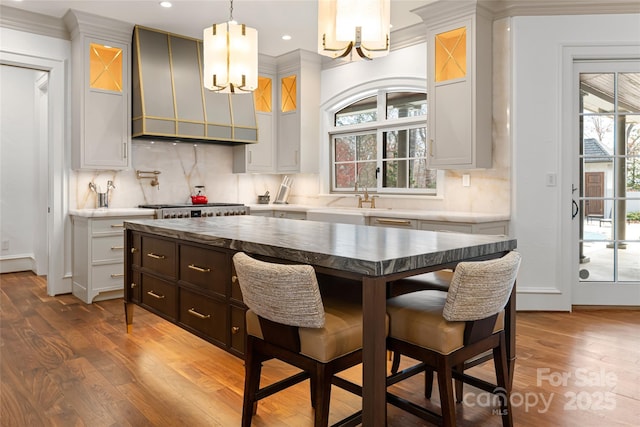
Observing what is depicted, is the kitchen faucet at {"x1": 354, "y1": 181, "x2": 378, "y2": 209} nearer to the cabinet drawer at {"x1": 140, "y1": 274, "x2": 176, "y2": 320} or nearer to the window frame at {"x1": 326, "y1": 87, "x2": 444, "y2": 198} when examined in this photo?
the window frame at {"x1": 326, "y1": 87, "x2": 444, "y2": 198}

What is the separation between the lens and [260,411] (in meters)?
2.25

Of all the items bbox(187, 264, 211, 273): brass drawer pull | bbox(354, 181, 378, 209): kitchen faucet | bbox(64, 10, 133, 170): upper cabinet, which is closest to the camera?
bbox(187, 264, 211, 273): brass drawer pull

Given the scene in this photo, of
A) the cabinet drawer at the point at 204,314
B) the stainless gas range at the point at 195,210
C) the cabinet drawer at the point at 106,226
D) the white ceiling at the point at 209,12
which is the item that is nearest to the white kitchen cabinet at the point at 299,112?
the white ceiling at the point at 209,12

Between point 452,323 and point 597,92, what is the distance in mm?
3480

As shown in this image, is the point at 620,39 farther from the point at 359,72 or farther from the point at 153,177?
the point at 153,177

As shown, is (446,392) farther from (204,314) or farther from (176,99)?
(176,99)

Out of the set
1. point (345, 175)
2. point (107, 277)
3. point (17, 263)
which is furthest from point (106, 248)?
point (345, 175)

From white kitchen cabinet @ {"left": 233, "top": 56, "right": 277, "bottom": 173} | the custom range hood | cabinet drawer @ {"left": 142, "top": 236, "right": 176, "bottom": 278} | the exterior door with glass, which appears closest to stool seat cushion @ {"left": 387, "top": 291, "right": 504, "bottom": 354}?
cabinet drawer @ {"left": 142, "top": 236, "right": 176, "bottom": 278}

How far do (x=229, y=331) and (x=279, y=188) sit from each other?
4.27 metres

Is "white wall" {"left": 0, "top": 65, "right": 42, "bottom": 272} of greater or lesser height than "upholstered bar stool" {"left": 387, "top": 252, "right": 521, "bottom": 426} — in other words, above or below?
above

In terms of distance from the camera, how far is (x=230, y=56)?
280 cm

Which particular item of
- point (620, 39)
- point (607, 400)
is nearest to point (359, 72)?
point (620, 39)

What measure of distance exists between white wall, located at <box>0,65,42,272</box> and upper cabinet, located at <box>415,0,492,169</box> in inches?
184

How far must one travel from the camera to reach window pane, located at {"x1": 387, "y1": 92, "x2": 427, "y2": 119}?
16.6ft
